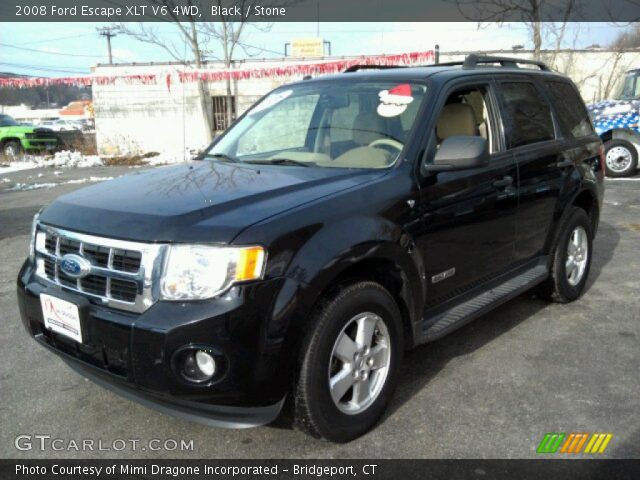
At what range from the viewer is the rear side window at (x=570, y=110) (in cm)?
450

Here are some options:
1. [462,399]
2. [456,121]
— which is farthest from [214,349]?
[456,121]

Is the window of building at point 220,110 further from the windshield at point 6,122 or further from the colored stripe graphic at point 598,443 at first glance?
the colored stripe graphic at point 598,443

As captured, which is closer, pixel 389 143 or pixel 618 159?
pixel 389 143

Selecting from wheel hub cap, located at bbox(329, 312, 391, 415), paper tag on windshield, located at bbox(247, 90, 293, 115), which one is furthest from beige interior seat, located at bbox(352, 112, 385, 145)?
wheel hub cap, located at bbox(329, 312, 391, 415)

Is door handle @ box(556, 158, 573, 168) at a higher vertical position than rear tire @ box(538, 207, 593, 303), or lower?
higher

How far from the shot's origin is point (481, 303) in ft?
11.7

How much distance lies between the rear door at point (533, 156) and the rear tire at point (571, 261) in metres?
0.25

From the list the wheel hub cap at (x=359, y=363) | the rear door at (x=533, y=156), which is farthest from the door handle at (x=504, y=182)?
the wheel hub cap at (x=359, y=363)

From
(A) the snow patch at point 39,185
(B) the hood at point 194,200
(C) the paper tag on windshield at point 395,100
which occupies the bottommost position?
(A) the snow patch at point 39,185

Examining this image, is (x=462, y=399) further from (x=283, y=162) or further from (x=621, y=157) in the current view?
(x=621, y=157)

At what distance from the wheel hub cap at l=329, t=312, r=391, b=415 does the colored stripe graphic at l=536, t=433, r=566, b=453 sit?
81 cm

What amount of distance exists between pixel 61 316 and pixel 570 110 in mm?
4148

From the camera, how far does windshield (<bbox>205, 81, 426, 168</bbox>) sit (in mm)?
3289

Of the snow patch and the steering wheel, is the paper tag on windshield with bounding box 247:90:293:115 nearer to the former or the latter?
the steering wheel
